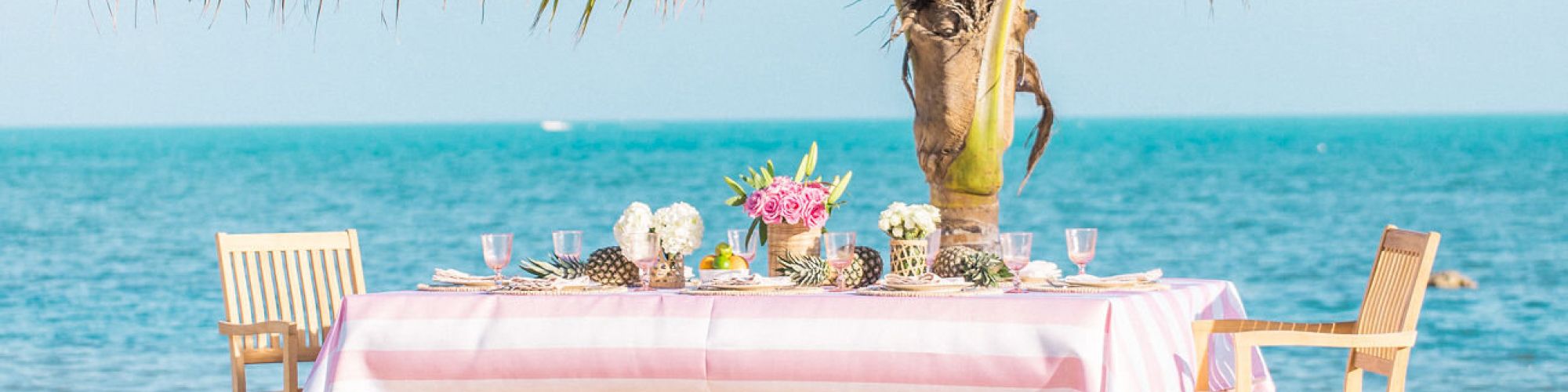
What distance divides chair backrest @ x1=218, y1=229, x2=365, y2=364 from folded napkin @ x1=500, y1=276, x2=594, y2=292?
666mm

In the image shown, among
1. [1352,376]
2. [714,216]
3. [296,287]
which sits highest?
[296,287]

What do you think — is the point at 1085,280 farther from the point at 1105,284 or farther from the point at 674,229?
the point at 674,229

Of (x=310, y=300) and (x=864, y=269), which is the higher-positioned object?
(x=864, y=269)

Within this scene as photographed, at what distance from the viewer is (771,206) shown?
4.50 metres

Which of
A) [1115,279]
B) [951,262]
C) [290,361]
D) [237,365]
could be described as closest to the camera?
[1115,279]

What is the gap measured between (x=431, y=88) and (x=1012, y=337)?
4294 cm

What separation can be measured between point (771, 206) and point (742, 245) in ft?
0.42

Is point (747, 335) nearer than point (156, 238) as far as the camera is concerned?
Yes

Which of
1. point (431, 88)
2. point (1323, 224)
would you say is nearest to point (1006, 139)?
point (1323, 224)

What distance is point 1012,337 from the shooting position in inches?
154

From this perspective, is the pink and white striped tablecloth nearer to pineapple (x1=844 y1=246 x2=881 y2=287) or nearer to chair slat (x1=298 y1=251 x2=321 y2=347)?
pineapple (x1=844 y1=246 x2=881 y2=287)

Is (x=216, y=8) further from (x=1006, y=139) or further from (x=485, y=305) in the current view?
(x=1006, y=139)

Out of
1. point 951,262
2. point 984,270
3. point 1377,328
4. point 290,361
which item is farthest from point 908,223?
point 290,361

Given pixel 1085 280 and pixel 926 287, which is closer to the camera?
pixel 926 287
